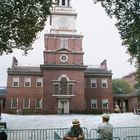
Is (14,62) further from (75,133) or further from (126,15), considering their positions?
(75,133)

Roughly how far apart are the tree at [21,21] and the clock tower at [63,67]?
28565 mm

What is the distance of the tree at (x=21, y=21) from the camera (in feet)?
60.8

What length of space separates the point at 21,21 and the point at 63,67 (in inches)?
1231

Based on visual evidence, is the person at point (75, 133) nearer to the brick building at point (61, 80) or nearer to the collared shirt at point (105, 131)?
the collared shirt at point (105, 131)

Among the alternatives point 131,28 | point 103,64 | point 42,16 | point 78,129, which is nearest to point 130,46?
point 131,28

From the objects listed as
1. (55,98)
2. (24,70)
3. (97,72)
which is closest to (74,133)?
(55,98)

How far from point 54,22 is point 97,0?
35.1 m

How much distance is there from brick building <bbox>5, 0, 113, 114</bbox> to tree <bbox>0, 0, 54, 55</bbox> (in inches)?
1129

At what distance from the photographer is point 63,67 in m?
50.5

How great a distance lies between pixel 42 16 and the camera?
20.2 metres

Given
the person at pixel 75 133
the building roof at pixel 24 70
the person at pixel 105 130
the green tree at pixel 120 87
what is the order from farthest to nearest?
the green tree at pixel 120 87 < the building roof at pixel 24 70 < the person at pixel 105 130 < the person at pixel 75 133

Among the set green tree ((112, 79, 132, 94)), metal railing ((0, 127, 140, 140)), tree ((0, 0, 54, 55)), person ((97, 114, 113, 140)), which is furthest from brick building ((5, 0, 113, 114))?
person ((97, 114, 113, 140))

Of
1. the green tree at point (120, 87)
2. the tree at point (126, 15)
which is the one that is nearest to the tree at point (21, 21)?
the tree at point (126, 15)

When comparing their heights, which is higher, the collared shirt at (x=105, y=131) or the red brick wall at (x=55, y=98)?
the red brick wall at (x=55, y=98)
